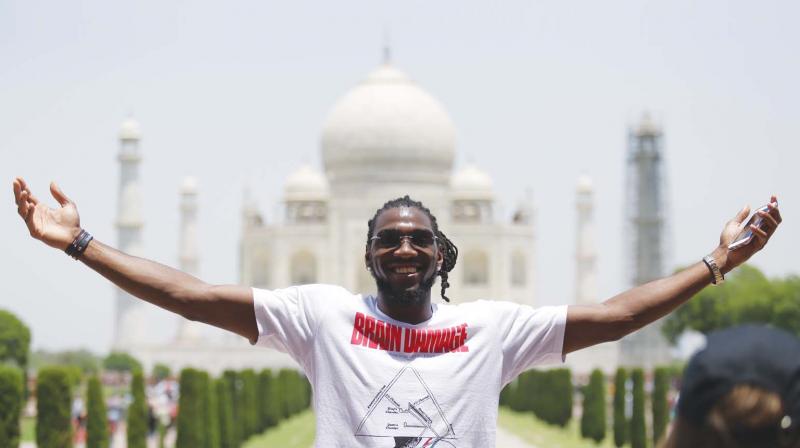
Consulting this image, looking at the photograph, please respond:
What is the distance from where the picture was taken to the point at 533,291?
50375 millimetres

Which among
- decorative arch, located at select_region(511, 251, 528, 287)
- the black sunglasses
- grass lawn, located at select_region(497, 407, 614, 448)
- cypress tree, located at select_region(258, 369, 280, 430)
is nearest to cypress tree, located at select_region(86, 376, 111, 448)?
grass lawn, located at select_region(497, 407, 614, 448)

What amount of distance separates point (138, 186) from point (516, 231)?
12659 millimetres

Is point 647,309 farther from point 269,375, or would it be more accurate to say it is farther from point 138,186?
point 138,186

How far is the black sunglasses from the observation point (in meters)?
3.16

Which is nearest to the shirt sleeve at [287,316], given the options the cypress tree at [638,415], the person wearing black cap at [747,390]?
the person wearing black cap at [747,390]

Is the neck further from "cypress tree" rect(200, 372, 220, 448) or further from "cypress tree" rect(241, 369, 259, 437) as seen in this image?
"cypress tree" rect(241, 369, 259, 437)

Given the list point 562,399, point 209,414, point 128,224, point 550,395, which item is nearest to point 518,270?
point 128,224

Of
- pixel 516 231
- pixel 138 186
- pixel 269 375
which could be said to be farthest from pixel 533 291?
pixel 269 375

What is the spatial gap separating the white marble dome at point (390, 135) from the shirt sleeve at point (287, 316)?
46562mm

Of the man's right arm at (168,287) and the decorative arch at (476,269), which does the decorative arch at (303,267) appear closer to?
the decorative arch at (476,269)

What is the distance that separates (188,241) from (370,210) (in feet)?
20.2

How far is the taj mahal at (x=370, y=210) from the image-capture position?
4866 centimetres

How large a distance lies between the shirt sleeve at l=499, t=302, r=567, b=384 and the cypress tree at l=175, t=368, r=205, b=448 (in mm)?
11814

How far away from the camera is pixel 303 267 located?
168ft
